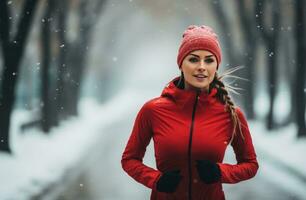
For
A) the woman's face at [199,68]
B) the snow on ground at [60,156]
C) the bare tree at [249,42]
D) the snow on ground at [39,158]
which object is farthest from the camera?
the bare tree at [249,42]

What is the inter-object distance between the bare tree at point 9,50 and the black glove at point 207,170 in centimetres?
866

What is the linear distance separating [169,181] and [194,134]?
27cm

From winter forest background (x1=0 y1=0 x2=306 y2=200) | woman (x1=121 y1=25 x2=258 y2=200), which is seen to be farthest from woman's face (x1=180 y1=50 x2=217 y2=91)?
winter forest background (x1=0 y1=0 x2=306 y2=200)

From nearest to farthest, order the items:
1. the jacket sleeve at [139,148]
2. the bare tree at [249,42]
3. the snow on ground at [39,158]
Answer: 1. the jacket sleeve at [139,148]
2. the snow on ground at [39,158]
3. the bare tree at [249,42]

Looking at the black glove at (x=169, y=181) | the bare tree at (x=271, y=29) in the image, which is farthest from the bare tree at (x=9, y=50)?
the black glove at (x=169, y=181)

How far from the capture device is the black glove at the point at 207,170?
3043mm

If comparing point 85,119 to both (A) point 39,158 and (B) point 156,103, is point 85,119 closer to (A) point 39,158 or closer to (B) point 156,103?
(A) point 39,158

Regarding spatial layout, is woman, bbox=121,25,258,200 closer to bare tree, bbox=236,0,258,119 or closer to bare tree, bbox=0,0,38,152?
bare tree, bbox=0,0,38,152

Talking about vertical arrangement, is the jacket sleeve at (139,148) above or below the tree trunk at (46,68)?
Answer: above

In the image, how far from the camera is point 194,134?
312 cm

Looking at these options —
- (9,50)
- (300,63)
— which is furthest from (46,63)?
(300,63)

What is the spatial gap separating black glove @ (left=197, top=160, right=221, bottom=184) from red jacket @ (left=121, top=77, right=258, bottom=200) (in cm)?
6

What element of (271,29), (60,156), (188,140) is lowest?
(60,156)

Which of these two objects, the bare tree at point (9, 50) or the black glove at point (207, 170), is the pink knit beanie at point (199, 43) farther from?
the bare tree at point (9, 50)
